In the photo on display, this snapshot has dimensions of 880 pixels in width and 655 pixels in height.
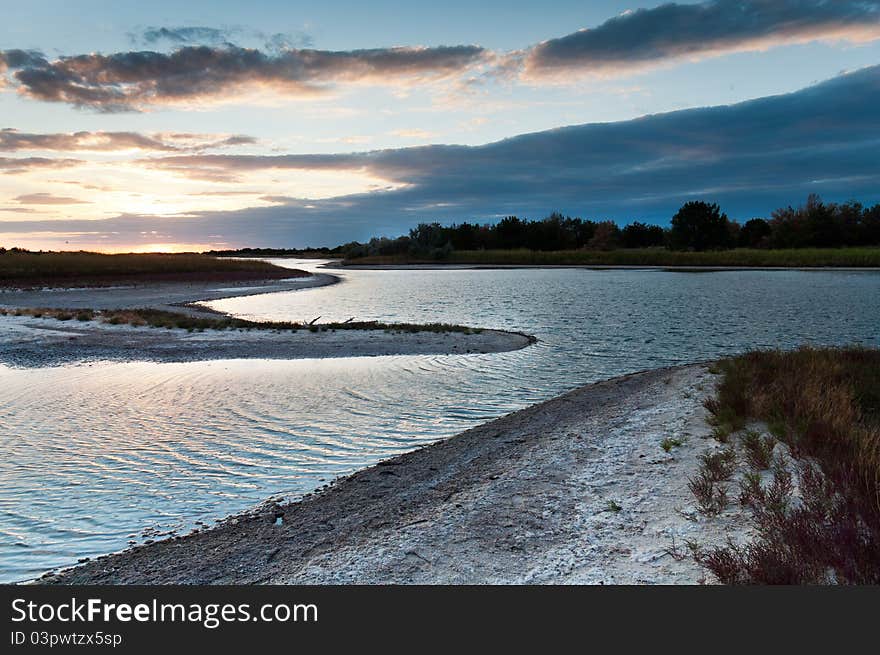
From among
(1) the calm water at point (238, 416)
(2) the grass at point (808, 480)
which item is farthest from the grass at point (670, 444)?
(1) the calm water at point (238, 416)

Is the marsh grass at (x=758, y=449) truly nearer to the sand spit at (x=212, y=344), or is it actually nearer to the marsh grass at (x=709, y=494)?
the marsh grass at (x=709, y=494)

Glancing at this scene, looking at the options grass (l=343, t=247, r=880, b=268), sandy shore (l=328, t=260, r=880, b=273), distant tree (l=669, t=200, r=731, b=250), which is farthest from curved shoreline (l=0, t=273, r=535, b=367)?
distant tree (l=669, t=200, r=731, b=250)

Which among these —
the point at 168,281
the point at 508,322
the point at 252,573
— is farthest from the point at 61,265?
the point at 252,573

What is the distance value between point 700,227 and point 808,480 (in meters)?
122

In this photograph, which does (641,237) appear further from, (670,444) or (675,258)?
(670,444)

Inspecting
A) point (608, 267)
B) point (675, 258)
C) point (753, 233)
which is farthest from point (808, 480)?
point (753, 233)

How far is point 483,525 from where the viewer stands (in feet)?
23.7

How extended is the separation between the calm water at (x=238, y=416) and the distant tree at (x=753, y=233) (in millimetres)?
113766

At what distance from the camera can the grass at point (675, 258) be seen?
91.3m

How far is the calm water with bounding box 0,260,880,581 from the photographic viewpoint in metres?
8.34

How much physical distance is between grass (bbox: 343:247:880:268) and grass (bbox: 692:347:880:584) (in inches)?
3733

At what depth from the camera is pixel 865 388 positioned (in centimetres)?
1113

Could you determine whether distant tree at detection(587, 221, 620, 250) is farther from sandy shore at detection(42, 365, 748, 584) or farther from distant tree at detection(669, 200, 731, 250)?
sandy shore at detection(42, 365, 748, 584)

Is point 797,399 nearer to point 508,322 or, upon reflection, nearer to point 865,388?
point 865,388
